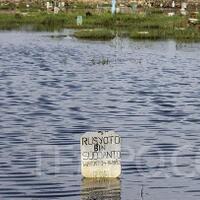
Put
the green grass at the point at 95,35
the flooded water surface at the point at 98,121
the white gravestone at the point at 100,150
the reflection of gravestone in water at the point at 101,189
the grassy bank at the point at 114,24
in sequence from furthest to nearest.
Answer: the grassy bank at the point at 114,24, the green grass at the point at 95,35, the flooded water surface at the point at 98,121, the white gravestone at the point at 100,150, the reflection of gravestone in water at the point at 101,189

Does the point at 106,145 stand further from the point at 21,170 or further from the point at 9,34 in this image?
the point at 9,34

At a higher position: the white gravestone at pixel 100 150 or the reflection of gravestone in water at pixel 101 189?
the white gravestone at pixel 100 150

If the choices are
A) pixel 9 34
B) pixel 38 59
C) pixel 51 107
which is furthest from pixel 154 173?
pixel 9 34

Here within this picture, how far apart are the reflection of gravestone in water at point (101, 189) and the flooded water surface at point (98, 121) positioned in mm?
21

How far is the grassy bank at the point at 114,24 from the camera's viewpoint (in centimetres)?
6481

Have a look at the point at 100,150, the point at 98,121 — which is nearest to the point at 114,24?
the point at 98,121

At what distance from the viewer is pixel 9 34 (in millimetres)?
68500

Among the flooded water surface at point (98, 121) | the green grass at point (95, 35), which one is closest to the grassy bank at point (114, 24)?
the green grass at point (95, 35)

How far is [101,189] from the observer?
14320mm

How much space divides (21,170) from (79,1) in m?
120

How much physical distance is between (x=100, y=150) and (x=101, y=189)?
761mm

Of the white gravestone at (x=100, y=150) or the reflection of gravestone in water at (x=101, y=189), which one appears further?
the white gravestone at (x=100, y=150)

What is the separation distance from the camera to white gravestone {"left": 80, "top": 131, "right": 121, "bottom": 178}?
14.3 metres

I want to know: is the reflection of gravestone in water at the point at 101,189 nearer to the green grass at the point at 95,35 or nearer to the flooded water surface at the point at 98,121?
the flooded water surface at the point at 98,121
